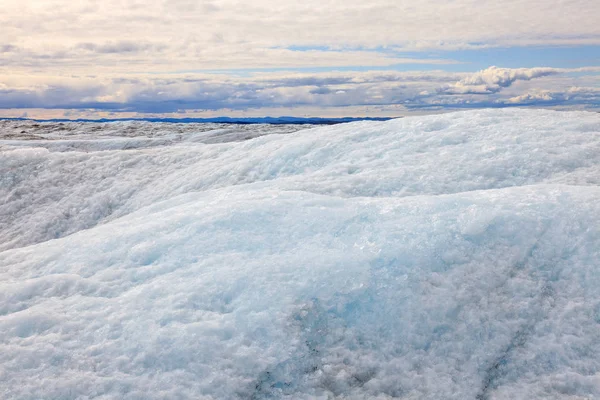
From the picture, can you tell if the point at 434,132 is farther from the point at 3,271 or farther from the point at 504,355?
the point at 3,271

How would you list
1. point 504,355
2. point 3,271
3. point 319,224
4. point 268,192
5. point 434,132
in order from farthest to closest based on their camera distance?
point 434,132 → point 268,192 → point 3,271 → point 319,224 → point 504,355

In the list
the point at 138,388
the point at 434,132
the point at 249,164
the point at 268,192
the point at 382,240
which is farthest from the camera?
the point at 249,164

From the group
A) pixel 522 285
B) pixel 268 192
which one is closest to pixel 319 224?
pixel 268 192

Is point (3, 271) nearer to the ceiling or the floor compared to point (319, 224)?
nearer to the floor

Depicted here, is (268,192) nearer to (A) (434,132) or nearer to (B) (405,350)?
(B) (405,350)

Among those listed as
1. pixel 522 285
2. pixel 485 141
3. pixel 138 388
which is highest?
pixel 485 141

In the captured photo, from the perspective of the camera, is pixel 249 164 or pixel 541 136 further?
pixel 249 164
